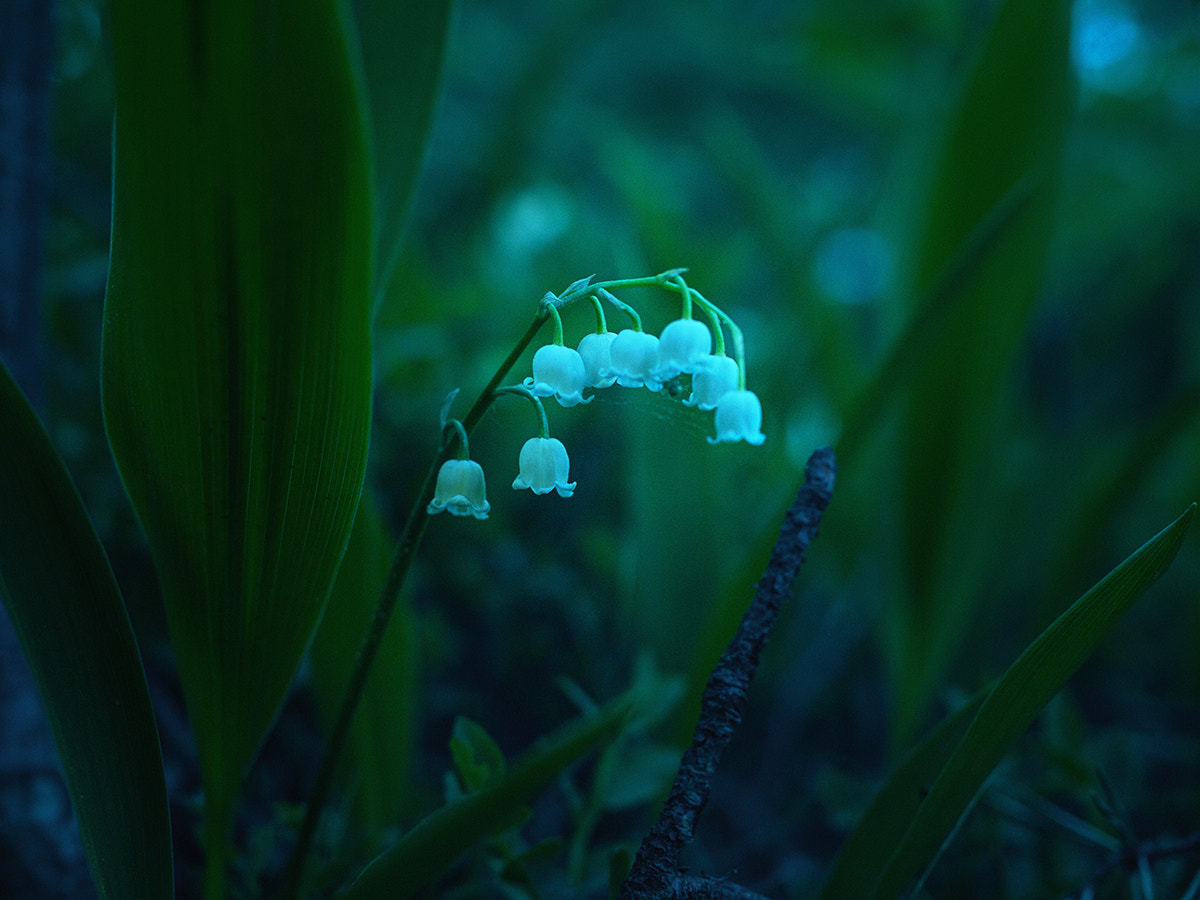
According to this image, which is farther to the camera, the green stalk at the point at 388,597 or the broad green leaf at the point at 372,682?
the broad green leaf at the point at 372,682

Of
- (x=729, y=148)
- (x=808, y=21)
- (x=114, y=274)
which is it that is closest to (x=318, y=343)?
(x=114, y=274)

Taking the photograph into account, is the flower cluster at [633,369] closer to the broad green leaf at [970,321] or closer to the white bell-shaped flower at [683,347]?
the white bell-shaped flower at [683,347]

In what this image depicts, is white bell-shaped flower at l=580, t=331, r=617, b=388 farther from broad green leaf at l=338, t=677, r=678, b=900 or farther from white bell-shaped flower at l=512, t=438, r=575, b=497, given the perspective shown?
broad green leaf at l=338, t=677, r=678, b=900

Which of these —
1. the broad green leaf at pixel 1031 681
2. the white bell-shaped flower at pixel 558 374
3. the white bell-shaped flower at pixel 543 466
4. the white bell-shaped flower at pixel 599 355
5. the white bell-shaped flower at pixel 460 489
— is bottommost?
the broad green leaf at pixel 1031 681

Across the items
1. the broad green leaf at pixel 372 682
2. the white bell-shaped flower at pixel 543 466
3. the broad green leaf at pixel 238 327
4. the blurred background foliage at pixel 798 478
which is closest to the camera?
the broad green leaf at pixel 238 327

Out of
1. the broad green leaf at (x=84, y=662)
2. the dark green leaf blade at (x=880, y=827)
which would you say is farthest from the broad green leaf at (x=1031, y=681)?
the broad green leaf at (x=84, y=662)

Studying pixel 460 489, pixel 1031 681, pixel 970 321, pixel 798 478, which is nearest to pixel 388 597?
pixel 460 489

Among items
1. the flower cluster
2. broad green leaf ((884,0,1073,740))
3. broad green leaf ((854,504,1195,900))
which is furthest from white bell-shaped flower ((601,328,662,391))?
broad green leaf ((884,0,1073,740))

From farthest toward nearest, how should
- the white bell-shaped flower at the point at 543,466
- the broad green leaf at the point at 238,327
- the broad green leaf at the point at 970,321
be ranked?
the broad green leaf at the point at 970,321, the white bell-shaped flower at the point at 543,466, the broad green leaf at the point at 238,327
